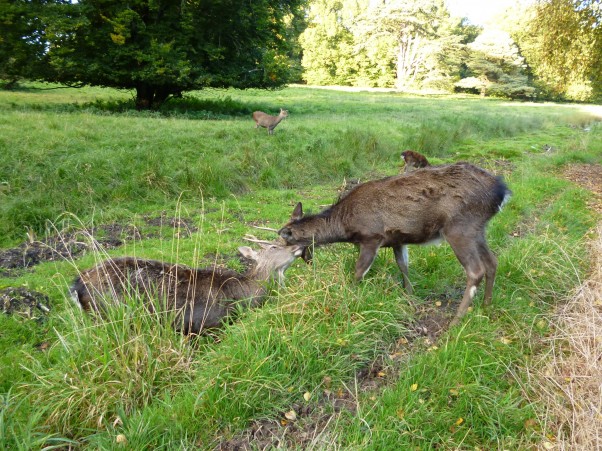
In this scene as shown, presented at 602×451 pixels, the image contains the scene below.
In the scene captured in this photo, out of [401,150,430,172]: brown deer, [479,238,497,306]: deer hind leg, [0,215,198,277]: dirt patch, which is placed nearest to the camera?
[479,238,497,306]: deer hind leg

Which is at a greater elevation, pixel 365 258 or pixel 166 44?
pixel 166 44

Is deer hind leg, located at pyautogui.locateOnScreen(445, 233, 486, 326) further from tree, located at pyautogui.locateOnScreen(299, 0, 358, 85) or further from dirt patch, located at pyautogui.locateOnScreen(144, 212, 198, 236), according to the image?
tree, located at pyautogui.locateOnScreen(299, 0, 358, 85)

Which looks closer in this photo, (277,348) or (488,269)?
(277,348)

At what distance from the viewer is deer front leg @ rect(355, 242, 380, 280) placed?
542cm

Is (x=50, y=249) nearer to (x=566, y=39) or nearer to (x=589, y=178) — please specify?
(x=589, y=178)

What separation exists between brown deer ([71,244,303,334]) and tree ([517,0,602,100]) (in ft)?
45.8

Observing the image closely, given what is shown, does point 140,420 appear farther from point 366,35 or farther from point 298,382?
point 366,35

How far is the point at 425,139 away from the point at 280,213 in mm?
9124

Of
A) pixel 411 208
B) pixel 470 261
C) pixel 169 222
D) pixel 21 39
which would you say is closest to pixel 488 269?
pixel 470 261

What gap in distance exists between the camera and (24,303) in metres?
5.27

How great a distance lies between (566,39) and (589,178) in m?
4.64

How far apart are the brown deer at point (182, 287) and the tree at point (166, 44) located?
12072 mm

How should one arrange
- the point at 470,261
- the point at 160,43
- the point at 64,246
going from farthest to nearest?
the point at 160,43
the point at 64,246
the point at 470,261

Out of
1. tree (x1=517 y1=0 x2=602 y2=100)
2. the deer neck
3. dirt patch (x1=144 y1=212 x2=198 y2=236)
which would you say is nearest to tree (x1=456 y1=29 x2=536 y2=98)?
tree (x1=517 y1=0 x2=602 y2=100)
